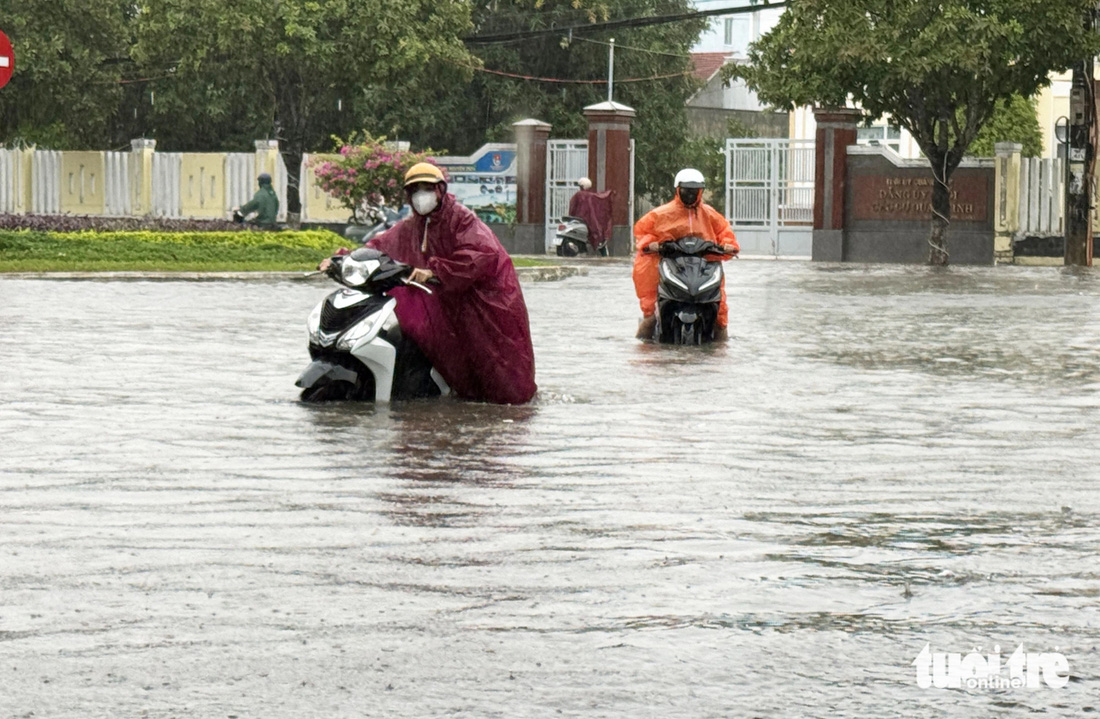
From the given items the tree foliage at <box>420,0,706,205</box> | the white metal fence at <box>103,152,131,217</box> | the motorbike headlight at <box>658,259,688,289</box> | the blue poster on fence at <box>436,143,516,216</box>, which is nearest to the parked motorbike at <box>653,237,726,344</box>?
the motorbike headlight at <box>658,259,688,289</box>

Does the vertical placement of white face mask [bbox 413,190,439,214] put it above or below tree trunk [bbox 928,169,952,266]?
above

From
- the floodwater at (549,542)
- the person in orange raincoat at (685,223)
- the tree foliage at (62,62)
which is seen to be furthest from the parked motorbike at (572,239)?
the floodwater at (549,542)

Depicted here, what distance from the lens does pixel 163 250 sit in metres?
27.5

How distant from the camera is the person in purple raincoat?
10.8 meters

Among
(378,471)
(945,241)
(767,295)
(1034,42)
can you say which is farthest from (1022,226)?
(378,471)

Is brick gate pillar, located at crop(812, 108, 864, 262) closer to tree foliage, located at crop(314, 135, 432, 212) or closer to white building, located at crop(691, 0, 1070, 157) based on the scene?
→ white building, located at crop(691, 0, 1070, 157)

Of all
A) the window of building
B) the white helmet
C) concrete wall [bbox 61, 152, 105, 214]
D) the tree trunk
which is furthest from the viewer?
the window of building

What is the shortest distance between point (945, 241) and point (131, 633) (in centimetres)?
3194

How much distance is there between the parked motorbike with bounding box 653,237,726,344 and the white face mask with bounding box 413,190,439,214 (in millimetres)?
4825

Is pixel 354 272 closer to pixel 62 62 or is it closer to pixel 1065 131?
pixel 1065 131

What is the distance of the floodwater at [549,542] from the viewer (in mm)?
4648

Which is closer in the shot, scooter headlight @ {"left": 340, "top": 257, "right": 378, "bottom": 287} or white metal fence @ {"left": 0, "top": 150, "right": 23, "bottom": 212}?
scooter headlight @ {"left": 340, "top": 257, "right": 378, "bottom": 287}

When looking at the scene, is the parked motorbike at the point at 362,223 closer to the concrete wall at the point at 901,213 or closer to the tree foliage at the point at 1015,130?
the concrete wall at the point at 901,213

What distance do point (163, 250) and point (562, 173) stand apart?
1537cm
